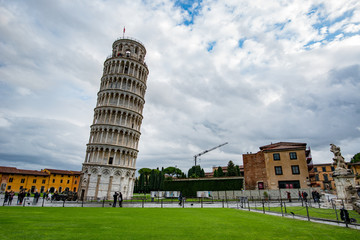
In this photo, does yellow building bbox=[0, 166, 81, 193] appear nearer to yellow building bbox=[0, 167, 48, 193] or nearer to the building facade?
yellow building bbox=[0, 167, 48, 193]

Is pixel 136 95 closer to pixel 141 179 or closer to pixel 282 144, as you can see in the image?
pixel 282 144

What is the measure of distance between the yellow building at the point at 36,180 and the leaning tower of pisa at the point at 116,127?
38.0 meters

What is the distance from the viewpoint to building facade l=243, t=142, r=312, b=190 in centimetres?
4072

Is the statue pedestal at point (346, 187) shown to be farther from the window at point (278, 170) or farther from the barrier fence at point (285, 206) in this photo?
the window at point (278, 170)

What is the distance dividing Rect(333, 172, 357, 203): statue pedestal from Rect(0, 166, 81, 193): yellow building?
79057 millimetres

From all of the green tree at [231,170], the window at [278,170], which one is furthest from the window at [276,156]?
the green tree at [231,170]

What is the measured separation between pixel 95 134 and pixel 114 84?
1330 centimetres

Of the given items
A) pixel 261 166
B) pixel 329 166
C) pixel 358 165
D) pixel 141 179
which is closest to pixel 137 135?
pixel 261 166

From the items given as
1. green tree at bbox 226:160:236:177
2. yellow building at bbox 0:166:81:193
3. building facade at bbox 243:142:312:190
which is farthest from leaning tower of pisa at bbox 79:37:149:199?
green tree at bbox 226:160:236:177

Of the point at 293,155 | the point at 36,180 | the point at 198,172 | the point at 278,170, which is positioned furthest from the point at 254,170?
the point at 36,180

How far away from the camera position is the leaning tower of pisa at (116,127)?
139 feet

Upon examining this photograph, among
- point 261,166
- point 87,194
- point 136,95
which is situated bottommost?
point 87,194

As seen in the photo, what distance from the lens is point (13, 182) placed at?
225 ft

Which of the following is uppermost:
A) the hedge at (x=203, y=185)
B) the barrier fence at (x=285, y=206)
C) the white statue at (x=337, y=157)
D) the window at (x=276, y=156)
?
the window at (x=276, y=156)
